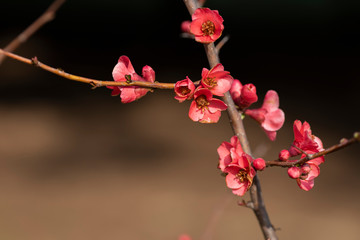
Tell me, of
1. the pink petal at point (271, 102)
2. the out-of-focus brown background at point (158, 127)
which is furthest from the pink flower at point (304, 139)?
the out-of-focus brown background at point (158, 127)

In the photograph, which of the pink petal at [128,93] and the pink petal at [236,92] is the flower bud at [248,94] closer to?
the pink petal at [236,92]

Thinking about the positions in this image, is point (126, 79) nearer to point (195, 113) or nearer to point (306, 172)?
point (195, 113)

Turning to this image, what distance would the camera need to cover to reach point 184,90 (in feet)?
1.97

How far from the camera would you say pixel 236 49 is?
13.2 feet

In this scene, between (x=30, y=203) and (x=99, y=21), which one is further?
(x=99, y=21)

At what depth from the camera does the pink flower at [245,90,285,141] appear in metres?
0.70

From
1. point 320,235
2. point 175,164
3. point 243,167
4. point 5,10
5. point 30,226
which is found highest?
point 5,10

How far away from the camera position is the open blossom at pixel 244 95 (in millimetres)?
659

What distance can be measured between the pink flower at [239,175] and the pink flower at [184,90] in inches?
4.0

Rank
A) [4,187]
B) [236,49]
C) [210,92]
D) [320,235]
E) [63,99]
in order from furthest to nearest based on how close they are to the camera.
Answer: [236,49], [63,99], [4,187], [320,235], [210,92]

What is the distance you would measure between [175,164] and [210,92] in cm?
248

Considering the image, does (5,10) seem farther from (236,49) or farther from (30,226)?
(30,226)

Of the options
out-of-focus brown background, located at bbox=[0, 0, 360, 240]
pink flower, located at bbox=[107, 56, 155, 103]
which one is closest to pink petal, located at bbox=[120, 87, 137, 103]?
pink flower, located at bbox=[107, 56, 155, 103]

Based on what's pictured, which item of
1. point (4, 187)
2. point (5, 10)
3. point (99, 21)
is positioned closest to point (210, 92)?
point (4, 187)
